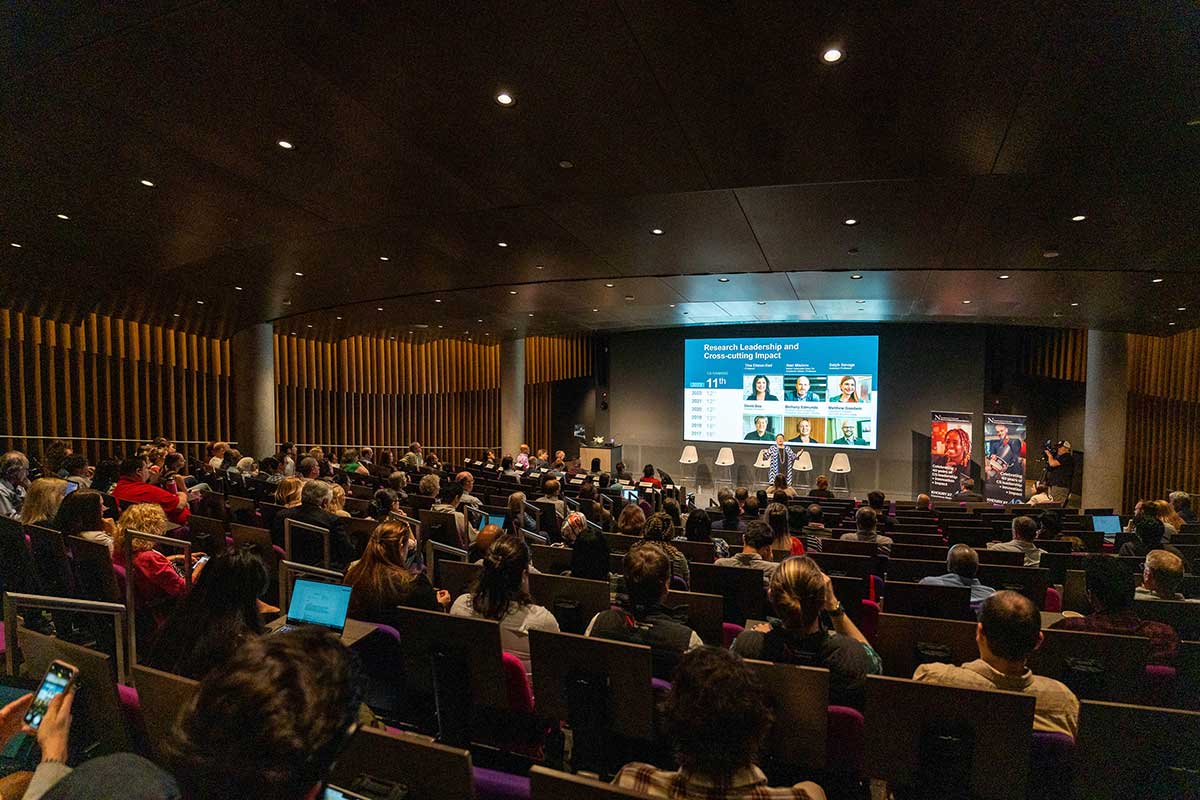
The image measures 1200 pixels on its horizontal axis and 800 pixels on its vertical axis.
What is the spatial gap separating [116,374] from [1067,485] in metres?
20.4

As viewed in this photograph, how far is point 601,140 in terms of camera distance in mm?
4457

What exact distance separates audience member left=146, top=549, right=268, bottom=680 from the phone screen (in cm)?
41

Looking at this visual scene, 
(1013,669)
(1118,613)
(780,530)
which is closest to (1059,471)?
(780,530)

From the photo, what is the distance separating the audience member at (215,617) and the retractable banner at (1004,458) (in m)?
15.8

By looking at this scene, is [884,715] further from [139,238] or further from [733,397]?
[733,397]

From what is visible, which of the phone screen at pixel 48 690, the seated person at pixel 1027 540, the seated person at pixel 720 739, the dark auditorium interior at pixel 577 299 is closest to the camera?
the seated person at pixel 720 739

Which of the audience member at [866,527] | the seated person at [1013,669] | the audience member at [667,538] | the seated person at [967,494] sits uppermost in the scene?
the seated person at [1013,669]

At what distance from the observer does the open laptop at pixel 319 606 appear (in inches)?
122

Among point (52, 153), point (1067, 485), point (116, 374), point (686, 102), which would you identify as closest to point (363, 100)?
point (686, 102)

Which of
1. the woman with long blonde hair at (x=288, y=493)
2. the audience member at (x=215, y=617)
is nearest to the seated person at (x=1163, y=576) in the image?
the audience member at (x=215, y=617)

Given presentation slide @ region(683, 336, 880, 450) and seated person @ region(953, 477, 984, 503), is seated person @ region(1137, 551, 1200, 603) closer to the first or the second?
seated person @ region(953, 477, 984, 503)

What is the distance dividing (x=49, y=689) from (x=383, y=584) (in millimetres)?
1631

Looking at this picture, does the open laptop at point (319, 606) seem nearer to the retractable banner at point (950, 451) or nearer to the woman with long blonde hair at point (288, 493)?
the woman with long blonde hair at point (288, 493)

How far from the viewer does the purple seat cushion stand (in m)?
1.70
